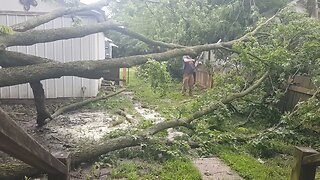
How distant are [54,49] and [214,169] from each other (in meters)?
6.73

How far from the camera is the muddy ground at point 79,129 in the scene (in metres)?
4.45

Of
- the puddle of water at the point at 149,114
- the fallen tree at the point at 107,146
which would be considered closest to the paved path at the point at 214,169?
the fallen tree at the point at 107,146

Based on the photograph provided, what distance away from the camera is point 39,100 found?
6070mm

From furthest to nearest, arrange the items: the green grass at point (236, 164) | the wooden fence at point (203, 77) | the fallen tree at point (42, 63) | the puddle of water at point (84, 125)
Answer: the wooden fence at point (203, 77) < the puddle of water at point (84, 125) < the fallen tree at point (42, 63) < the green grass at point (236, 164)

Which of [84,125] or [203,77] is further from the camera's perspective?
[203,77]

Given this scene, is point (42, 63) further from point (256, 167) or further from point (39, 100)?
point (256, 167)

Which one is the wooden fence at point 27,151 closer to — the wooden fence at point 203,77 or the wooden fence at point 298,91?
the wooden fence at point 298,91

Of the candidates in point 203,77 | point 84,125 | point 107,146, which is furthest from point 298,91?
point 203,77

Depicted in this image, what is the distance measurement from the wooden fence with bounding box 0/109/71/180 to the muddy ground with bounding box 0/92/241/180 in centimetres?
238

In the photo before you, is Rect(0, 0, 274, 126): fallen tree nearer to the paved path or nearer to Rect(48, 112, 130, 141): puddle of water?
Rect(48, 112, 130, 141): puddle of water

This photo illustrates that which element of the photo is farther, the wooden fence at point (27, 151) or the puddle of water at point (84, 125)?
the puddle of water at point (84, 125)

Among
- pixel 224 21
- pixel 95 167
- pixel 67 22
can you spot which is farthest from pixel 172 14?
pixel 95 167

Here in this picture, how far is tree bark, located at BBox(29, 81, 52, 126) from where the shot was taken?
5957mm

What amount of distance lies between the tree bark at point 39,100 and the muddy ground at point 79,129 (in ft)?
0.71
